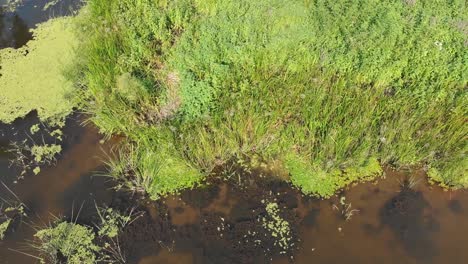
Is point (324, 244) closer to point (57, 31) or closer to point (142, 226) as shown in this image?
point (142, 226)

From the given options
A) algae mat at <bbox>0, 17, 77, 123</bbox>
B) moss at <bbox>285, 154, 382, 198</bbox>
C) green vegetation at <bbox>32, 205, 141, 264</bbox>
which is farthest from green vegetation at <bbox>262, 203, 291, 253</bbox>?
algae mat at <bbox>0, 17, 77, 123</bbox>

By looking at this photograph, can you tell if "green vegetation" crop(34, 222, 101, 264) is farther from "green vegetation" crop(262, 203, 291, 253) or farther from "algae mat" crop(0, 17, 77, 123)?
"green vegetation" crop(262, 203, 291, 253)

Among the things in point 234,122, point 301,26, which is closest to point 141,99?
point 234,122

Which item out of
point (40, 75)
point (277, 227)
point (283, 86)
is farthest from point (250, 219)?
point (40, 75)

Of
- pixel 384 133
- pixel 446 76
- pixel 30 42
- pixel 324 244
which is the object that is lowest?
pixel 324 244

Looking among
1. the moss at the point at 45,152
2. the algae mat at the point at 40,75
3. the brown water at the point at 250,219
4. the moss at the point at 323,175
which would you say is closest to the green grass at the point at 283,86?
the moss at the point at 323,175

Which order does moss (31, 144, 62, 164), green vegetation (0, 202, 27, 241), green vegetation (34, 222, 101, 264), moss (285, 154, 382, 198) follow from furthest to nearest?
moss (31, 144, 62, 164) < moss (285, 154, 382, 198) < green vegetation (0, 202, 27, 241) < green vegetation (34, 222, 101, 264)

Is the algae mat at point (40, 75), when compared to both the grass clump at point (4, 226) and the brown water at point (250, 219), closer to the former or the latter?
the brown water at point (250, 219)
